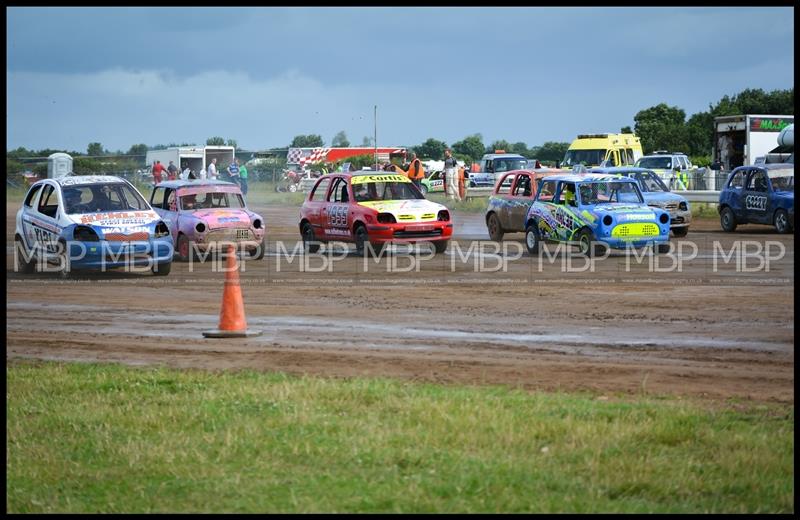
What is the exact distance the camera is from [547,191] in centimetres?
2156

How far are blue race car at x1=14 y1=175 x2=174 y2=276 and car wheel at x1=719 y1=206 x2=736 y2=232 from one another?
12859 millimetres

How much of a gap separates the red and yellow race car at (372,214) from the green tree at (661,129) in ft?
171

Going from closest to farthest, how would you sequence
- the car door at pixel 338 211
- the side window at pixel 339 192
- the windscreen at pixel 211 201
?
the windscreen at pixel 211 201
the car door at pixel 338 211
the side window at pixel 339 192

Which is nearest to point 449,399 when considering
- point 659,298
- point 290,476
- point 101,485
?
point 290,476

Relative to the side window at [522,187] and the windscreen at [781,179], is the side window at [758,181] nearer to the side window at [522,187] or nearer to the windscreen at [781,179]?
the windscreen at [781,179]

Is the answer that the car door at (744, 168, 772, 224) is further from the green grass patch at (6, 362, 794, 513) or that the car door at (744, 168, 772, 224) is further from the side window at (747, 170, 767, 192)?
the green grass patch at (6, 362, 794, 513)

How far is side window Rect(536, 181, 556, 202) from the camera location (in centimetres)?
2134

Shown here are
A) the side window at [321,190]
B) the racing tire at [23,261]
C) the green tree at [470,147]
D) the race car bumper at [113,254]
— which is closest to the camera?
the race car bumper at [113,254]

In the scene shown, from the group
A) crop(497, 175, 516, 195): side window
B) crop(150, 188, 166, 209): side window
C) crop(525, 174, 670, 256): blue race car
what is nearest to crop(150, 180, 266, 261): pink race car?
crop(150, 188, 166, 209): side window

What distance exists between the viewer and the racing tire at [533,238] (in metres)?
21.4

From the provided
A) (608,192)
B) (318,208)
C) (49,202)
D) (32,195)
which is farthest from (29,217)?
(608,192)

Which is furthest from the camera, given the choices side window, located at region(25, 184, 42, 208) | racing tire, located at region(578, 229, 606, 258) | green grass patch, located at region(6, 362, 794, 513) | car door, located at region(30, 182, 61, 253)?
racing tire, located at region(578, 229, 606, 258)

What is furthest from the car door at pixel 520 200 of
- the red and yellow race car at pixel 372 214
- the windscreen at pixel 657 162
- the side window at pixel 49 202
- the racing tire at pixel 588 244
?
the windscreen at pixel 657 162

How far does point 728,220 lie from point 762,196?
1.38m
